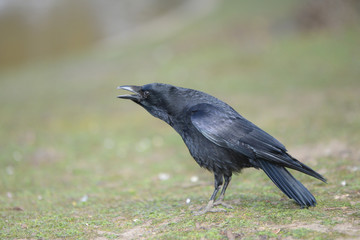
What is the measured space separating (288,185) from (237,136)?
0.74 m

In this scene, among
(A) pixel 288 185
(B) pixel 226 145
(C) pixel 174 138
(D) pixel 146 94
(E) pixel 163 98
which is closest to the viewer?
(A) pixel 288 185

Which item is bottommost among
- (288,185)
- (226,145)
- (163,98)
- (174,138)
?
(288,185)

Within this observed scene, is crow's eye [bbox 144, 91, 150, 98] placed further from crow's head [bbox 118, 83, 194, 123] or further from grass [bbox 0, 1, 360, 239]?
grass [bbox 0, 1, 360, 239]

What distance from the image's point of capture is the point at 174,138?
841 cm

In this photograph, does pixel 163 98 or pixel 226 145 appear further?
pixel 163 98

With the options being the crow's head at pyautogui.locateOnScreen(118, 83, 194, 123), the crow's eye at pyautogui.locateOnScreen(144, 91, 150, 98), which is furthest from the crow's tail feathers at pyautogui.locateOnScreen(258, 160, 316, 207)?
the crow's eye at pyautogui.locateOnScreen(144, 91, 150, 98)

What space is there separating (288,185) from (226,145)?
760 mm

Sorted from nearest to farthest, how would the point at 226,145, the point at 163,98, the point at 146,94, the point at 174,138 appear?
the point at 226,145 → the point at 163,98 → the point at 146,94 → the point at 174,138

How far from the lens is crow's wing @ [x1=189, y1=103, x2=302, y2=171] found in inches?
177

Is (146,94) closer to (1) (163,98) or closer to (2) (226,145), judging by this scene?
(1) (163,98)

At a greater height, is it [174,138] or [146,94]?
[174,138]

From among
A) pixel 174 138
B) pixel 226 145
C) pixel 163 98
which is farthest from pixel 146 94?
pixel 174 138

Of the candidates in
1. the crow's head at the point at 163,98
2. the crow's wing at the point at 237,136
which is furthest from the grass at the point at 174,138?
the crow's head at the point at 163,98

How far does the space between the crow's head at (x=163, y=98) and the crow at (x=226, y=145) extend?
1cm
